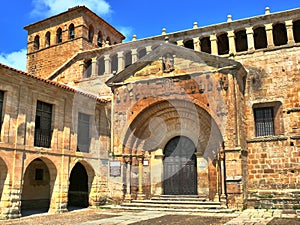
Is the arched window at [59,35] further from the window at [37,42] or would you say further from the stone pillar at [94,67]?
the stone pillar at [94,67]

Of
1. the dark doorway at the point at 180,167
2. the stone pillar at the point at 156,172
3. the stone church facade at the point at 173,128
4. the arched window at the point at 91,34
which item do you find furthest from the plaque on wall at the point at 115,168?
the arched window at the point at 91,34

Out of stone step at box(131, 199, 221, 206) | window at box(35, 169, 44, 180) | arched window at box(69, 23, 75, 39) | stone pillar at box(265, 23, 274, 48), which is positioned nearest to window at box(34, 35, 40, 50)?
arched window at box(69, 23, 75, 39)

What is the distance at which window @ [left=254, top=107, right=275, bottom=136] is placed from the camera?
15109mm

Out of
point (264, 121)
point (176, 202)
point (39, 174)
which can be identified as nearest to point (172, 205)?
point (176, 202)

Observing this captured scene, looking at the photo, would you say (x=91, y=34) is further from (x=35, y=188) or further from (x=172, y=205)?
(x=172, y=205)

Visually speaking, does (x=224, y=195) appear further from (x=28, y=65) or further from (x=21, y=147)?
(x=28, y=65)

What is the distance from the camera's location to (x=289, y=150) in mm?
14219

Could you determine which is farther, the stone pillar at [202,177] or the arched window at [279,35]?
the arched window at [279,35]

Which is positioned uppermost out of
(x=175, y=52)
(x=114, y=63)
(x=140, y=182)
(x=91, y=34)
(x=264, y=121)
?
(x=91, y=34)

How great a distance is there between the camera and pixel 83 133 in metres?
16.5

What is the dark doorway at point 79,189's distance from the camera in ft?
56.3

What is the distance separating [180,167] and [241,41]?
7931mm

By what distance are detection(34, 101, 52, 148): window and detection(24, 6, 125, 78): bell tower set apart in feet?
32.8

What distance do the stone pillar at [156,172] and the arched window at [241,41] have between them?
292 inches
